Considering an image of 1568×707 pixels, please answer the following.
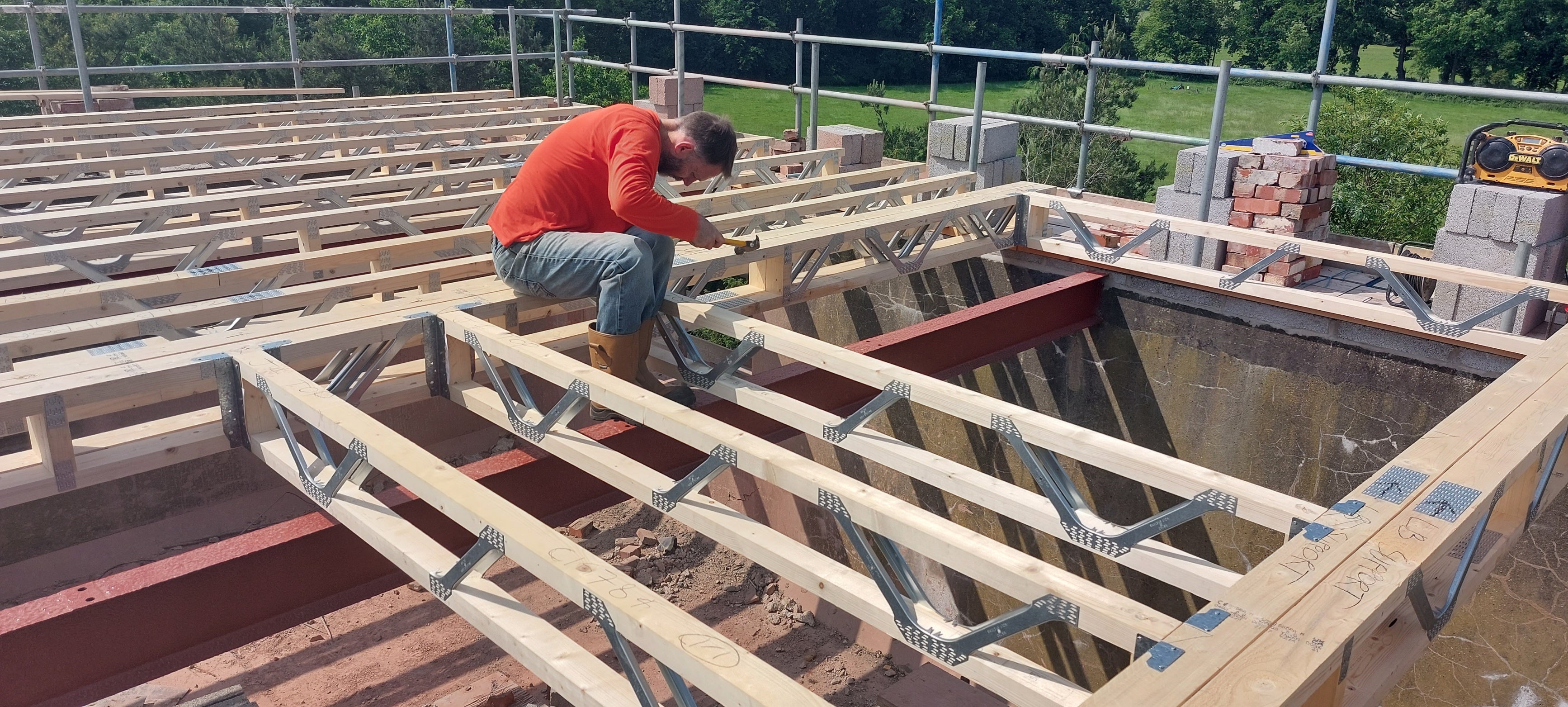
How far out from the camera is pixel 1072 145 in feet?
67.8

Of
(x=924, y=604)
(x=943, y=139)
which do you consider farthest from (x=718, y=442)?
(x=943, y=139)

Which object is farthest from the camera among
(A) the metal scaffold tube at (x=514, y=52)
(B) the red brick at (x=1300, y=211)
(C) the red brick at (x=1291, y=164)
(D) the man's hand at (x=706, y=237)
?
(A) the metal scaffold tube at (x=514, y=52)

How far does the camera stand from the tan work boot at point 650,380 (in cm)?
484

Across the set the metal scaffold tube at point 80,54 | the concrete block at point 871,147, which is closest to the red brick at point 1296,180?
the concrete block at point 871,147

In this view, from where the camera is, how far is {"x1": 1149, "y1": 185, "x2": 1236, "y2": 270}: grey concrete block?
731 cm

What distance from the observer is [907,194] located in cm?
791

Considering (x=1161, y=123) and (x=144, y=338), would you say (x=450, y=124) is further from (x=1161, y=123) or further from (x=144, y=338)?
(x=1161, y=123)

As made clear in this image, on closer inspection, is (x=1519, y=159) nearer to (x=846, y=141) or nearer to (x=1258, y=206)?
(x=1258, y=206)

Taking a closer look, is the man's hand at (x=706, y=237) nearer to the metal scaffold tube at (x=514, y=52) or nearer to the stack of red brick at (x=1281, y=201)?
the stack of red brick at (x=1281, y=201)

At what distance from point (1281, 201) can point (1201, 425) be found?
156cm

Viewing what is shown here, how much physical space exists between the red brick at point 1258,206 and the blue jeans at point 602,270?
4261 millimetres

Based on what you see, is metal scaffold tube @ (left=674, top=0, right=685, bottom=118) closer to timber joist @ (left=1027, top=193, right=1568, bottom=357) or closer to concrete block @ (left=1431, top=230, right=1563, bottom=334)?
timber joist @ (left=1027, top=193, right=1568, bottom=357)

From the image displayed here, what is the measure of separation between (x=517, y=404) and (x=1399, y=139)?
50.0 ft

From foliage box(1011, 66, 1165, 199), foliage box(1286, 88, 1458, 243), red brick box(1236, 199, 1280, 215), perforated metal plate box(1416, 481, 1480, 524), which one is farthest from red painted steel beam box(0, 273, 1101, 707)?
foliage box(1011, 66, 1165, 199)
